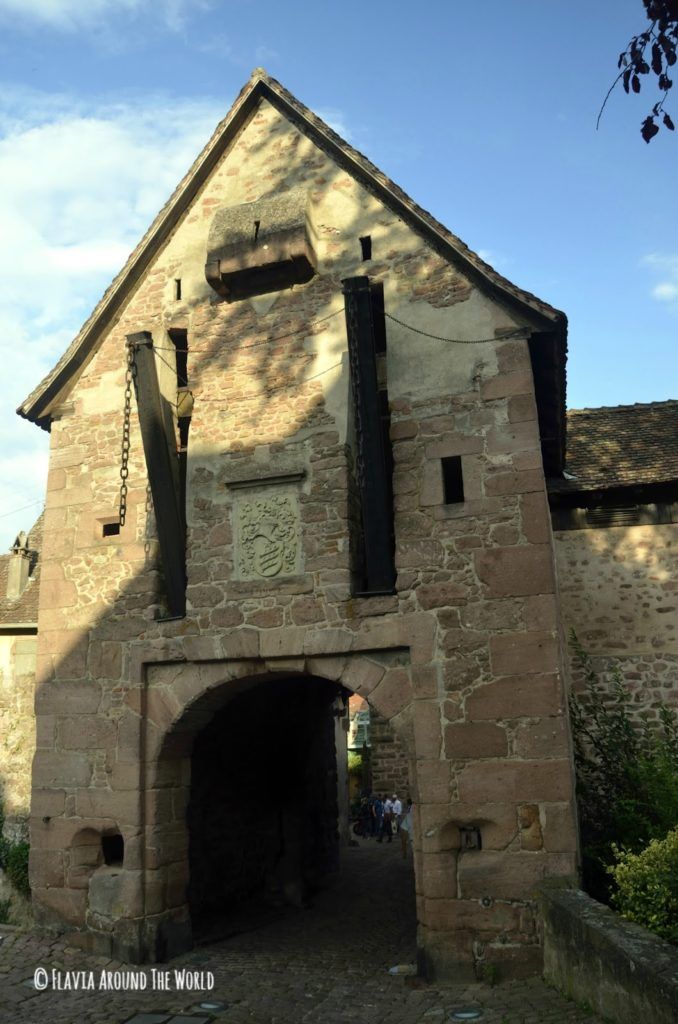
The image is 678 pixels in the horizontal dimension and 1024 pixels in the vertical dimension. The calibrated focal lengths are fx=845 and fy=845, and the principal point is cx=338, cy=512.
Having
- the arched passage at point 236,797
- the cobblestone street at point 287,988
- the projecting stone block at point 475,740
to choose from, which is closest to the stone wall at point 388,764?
the arched passage at point 236,797

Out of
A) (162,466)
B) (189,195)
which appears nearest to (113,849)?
(162,466)

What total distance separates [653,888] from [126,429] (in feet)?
21.7

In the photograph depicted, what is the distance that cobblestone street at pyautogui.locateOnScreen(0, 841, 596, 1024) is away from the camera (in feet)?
20.4

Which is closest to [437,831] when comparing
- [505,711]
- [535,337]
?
[505,711]

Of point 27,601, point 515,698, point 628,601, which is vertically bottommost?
point 515,698

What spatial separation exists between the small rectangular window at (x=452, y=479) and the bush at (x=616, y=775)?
3.02 meters

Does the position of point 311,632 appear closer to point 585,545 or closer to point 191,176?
point 585,545

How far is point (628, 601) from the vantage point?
400 inches

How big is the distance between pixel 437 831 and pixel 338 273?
18.1 feet

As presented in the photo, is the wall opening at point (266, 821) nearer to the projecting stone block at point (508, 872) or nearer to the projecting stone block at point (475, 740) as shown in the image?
the projecting stone block at point (508, 872)

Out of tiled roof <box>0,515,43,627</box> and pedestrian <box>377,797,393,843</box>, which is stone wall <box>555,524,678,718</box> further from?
pedestrian <box>377,797,393,843</box>

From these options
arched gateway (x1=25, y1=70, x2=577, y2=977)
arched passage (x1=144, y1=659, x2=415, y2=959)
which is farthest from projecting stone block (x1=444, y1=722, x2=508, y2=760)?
arched passage (x1=144, y1=659, x2=415, y2=959)

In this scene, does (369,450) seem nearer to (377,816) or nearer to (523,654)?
(523,654)

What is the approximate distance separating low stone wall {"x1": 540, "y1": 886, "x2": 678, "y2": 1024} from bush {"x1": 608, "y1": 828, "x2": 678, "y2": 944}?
232 mm
